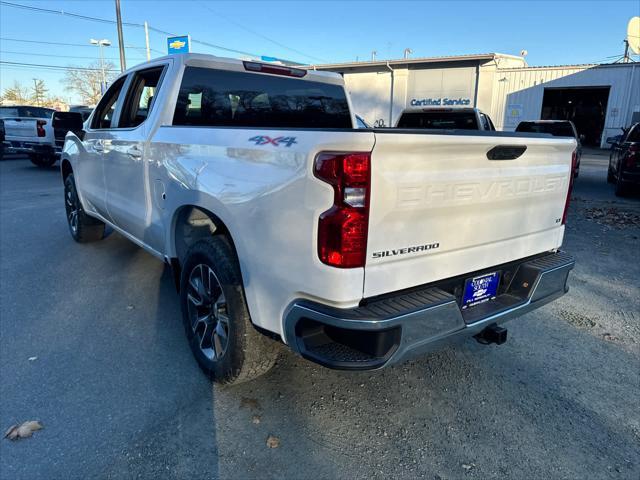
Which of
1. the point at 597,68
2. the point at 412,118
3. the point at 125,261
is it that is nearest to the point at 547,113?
the point at 597,68

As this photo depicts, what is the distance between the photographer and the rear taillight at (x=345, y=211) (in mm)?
2018

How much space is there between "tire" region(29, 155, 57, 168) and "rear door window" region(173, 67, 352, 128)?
46.1 ft

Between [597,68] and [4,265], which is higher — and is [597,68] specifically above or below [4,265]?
above

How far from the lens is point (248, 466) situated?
2363mm

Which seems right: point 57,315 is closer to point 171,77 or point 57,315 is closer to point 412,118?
point 171,77

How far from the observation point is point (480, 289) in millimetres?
2742

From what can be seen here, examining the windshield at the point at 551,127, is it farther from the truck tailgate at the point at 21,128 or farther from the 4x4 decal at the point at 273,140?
the truck tailgate at the point at 21,128

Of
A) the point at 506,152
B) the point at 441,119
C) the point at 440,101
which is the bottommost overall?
the point at 506,152

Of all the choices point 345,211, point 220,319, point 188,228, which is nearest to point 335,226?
point 345,211

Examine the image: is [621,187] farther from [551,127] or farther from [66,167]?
[66,167]

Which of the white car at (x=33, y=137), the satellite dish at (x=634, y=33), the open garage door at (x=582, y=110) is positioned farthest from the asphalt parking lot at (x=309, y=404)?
the open garage door at (x=582, y=110)

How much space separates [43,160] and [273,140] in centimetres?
1644

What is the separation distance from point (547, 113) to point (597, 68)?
346 inches

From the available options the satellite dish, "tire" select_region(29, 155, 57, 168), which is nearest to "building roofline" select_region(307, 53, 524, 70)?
the satellite dish
